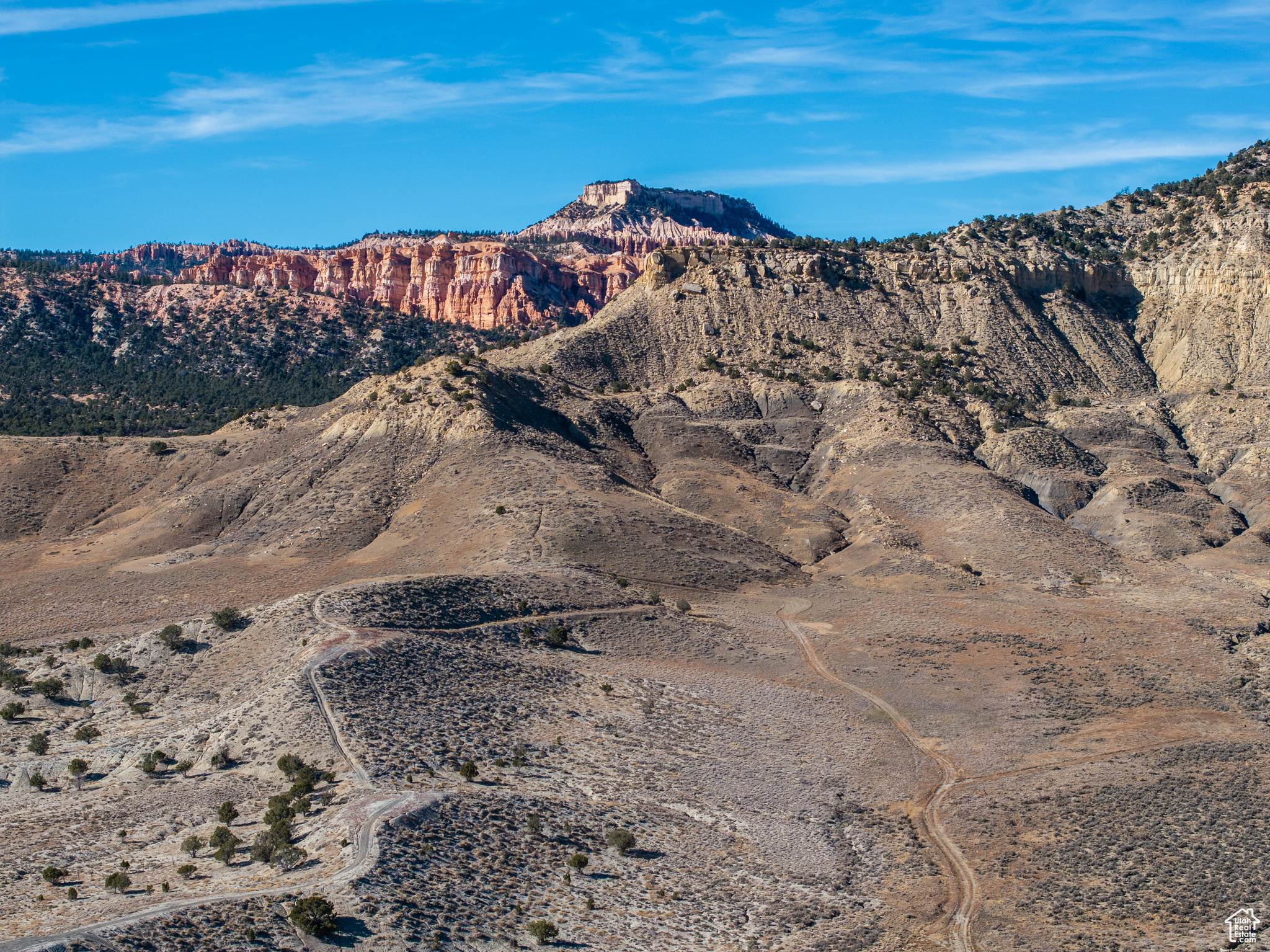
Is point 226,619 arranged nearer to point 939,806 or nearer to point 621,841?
point 621,841

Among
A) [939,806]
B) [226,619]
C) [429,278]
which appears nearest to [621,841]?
[939,806]

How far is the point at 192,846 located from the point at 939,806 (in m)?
23.6

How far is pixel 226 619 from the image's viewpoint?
52469 millimetres

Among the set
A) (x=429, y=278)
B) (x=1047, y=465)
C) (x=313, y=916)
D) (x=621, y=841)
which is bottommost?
(x=621, y=841)

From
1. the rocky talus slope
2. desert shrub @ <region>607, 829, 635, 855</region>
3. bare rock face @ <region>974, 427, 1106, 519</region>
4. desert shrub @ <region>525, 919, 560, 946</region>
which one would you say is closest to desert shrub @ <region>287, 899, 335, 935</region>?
the rocky talus slope

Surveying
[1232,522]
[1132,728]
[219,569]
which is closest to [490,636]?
[219,569]

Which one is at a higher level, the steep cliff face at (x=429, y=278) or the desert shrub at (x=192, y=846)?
the steep cliff face at (x=429, y=278)

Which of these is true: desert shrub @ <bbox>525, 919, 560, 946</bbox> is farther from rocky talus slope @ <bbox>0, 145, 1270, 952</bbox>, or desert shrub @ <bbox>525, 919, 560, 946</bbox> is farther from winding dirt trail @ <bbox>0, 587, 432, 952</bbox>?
winding dirt trail @ <bbox>0, 587, 432, 952</bbox>

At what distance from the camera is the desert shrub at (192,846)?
1220 inches

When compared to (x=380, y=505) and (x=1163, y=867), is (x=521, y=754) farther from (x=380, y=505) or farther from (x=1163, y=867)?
(x=380, y=505)

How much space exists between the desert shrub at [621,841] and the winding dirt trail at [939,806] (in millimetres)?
9049

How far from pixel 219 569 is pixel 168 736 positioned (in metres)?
Result: 25.1

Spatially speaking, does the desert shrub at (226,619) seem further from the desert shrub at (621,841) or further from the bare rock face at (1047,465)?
the bare rock face at (1047,465)

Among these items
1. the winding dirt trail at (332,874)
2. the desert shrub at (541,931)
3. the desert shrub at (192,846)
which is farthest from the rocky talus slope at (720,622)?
the desert shrub at (192,846)
